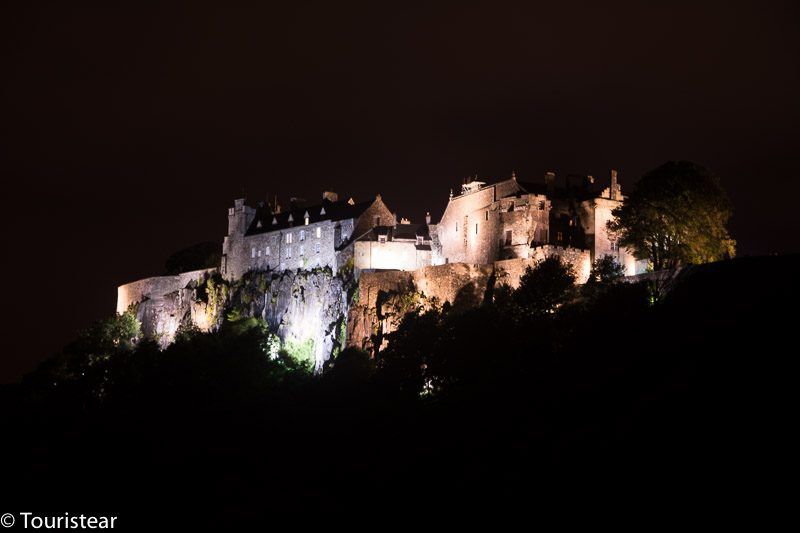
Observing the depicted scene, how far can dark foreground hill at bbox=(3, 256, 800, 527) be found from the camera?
134 feet

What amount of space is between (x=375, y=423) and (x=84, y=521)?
17811mm

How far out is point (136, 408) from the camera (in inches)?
2753

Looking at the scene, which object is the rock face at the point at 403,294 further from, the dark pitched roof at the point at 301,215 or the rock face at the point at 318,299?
the dark pitched roof at the point at 301,215

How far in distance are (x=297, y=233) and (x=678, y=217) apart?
36.1 m

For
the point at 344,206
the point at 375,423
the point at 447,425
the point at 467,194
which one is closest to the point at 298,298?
the point at 344,206

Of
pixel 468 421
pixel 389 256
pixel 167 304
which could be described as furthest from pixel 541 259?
pixel 167 304

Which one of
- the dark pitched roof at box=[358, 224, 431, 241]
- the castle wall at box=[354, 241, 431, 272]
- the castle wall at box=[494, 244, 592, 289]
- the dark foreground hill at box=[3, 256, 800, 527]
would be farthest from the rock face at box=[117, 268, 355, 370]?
→ the castle wall at box=[494, 244, 592, 289]

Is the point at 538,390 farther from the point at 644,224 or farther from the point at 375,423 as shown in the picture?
the point at 644,224

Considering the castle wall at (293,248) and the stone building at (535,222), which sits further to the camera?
the castle wall at (293,248)

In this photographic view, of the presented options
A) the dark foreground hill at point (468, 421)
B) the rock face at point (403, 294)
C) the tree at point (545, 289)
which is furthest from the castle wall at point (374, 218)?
the tree at point (545, 289)

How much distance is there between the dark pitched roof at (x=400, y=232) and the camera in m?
79.8

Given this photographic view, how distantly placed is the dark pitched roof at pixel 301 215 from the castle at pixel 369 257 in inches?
6.3

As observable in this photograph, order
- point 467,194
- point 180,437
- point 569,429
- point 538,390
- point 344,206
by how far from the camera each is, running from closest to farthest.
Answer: point 569,429
point 538,390
point 180,437
point 467,194
point 344,206

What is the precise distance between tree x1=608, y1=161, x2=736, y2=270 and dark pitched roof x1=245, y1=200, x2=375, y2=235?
2656cm
